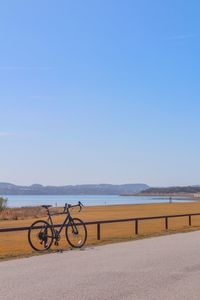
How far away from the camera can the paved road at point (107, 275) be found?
28.1 ft

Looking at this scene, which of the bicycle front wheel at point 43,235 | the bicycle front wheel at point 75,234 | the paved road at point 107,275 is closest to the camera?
the paved road at point 107,275

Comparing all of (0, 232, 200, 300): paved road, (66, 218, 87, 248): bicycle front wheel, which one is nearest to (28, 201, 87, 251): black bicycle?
(66, 218, 87, 248): bicycle front wheel

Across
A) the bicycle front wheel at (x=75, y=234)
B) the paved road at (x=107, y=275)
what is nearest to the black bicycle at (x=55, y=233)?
the bicycle front wheel at (x=75, y=234)

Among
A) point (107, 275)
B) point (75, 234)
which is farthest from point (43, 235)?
point (107, 275)

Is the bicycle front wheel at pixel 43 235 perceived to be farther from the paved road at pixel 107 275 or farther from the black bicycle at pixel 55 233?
the paved road at pixel 107 275

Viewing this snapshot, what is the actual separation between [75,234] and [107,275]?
5725 millimetres

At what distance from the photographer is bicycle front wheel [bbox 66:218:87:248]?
15922 millimetres

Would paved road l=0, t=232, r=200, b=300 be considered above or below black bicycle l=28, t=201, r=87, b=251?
below

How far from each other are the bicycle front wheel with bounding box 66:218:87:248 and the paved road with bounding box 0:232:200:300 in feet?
3.21

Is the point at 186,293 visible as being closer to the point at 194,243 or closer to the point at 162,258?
the point at 162,258

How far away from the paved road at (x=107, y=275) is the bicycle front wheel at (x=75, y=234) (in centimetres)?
98

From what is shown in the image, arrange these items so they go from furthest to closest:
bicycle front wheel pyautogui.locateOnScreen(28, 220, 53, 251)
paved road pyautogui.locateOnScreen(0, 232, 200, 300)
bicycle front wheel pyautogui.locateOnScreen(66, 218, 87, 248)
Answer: bicycle front wheel pyautogui.locateOnScreen(66, 218, 87, 248), bicycle front wheel pyautogui.locateOnScreen(28, 220, 53, 251), paved road pyautogui.locateOnScreen(0, 232, 200, 300)

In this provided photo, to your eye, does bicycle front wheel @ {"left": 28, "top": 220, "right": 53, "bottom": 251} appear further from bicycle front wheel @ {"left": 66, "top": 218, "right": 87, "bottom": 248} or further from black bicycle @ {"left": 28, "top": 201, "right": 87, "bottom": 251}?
bicycle front wheel @ {"left": 66, "top": 218, "right": 87, "bottom": 248}

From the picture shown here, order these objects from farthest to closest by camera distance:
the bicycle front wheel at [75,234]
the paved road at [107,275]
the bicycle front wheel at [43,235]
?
the bicycle front wheel at [75,234]
the bicycle front wheel at [43,235]
the paved road at [107,275]
